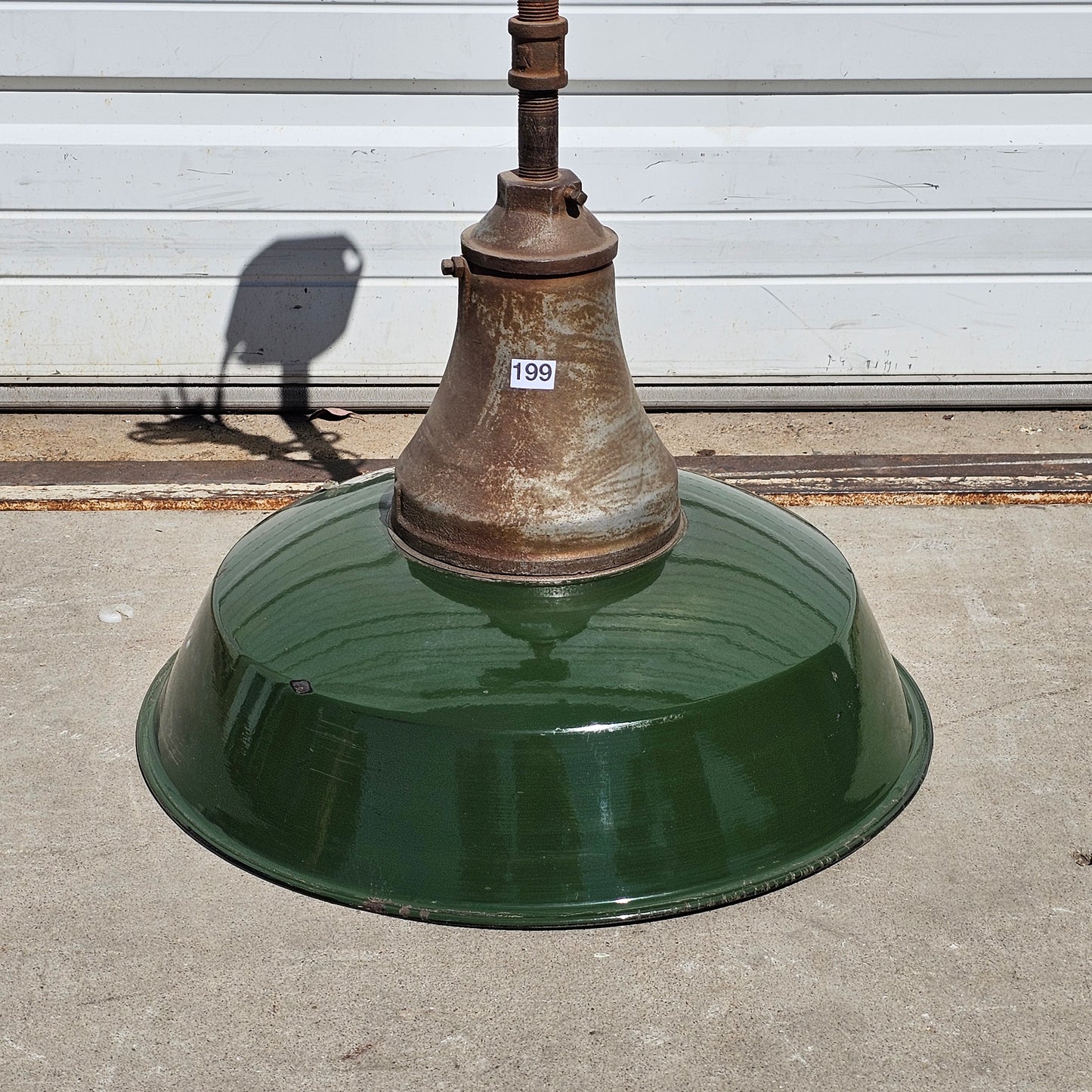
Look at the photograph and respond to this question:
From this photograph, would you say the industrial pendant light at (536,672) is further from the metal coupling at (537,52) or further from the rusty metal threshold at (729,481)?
the rusty metal threshold at (729,481)

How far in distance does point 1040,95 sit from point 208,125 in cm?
313

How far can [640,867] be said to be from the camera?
9.09 ft

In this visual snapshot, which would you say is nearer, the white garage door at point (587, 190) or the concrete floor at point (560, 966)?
the concrete floor at point (560, 966)

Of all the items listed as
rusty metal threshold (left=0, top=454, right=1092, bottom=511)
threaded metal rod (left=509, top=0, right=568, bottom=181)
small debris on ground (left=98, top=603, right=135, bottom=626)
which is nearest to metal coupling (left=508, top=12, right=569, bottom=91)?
threaded metal rod (left=509, top=0, right=568, bottom=181)

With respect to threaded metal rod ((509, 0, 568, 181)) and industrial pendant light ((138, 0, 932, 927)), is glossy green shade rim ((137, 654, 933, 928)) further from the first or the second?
threaded metal rod ((509, 0, 568, 181))

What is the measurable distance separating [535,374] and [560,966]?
4.01ft

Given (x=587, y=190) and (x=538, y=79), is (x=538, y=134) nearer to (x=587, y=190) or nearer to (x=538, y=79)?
(x=538, y=79)

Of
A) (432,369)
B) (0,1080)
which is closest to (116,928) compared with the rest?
(0,1080)

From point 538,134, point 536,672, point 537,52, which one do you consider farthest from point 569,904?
point 537,52

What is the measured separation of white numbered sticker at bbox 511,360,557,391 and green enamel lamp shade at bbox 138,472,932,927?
1.42ft

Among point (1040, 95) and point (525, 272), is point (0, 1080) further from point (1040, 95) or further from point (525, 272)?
point (1040, 95)

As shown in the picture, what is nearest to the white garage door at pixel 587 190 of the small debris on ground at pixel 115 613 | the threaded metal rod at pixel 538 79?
the small debris on ground at pixel 115 613

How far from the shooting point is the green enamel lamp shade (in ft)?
8.96

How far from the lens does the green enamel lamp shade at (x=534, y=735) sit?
2.73m
